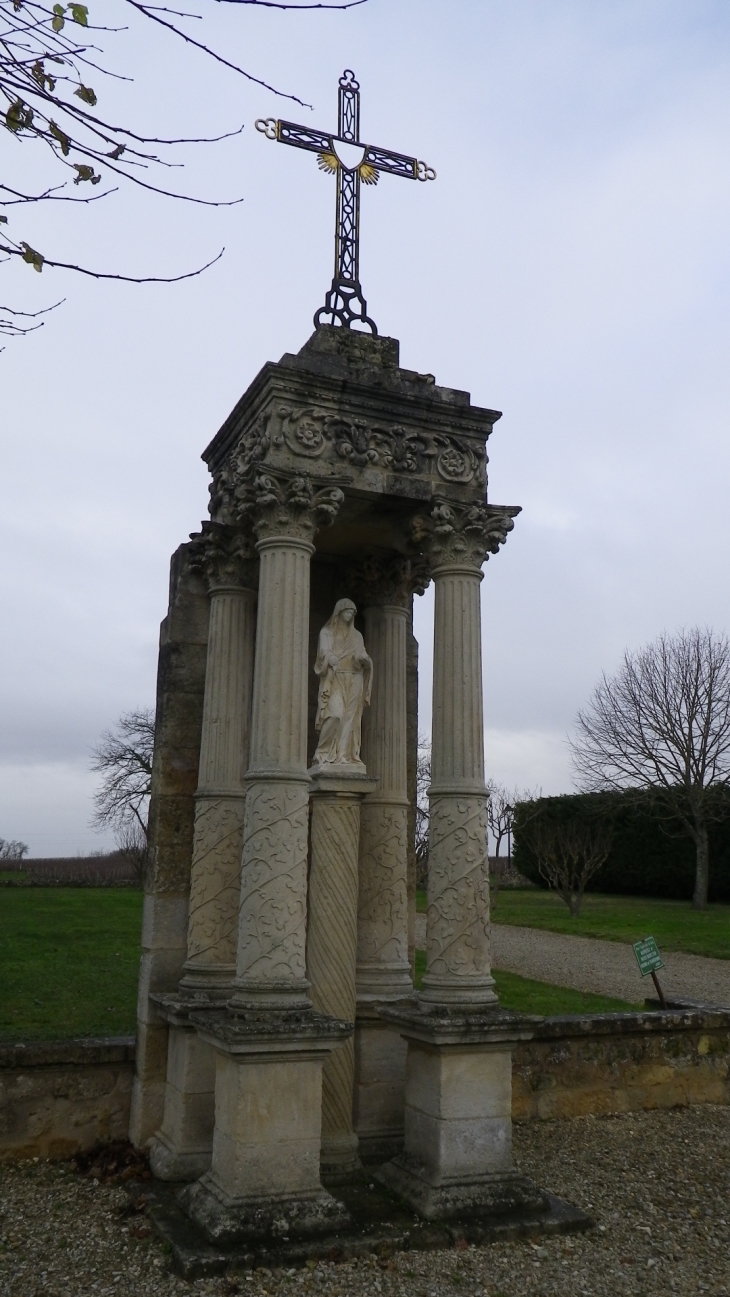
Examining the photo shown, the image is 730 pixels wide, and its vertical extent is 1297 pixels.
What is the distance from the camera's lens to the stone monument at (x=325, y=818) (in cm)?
517

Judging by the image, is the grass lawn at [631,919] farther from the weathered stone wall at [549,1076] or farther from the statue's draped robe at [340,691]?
the statue's draped robe at [340,691]

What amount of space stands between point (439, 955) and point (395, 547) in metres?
2.94

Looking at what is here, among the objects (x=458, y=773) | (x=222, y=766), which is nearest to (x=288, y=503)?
(x=222, y=766)

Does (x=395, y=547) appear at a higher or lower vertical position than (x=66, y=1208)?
higher

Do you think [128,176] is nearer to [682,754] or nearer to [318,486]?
[318,486]

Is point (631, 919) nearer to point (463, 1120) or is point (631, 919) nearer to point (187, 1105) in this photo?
point (463, 1120)

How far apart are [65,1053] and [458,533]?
14.2ft

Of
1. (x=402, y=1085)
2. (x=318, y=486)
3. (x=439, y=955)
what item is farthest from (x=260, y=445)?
(x=402, y=1085)

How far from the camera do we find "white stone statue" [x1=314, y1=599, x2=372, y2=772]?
6.41 m

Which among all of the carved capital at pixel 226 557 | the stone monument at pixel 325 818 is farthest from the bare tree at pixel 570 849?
the carved capital at pixel 226 557

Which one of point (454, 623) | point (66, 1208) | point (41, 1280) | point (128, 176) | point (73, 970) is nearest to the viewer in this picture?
point (128, 176)

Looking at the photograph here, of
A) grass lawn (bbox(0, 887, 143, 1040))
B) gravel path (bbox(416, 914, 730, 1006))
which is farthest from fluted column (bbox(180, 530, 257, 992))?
gravel path (bbox(416, 914, 730, 1006))

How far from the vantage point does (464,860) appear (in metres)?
5.86

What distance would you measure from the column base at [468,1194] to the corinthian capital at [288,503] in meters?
3.85
